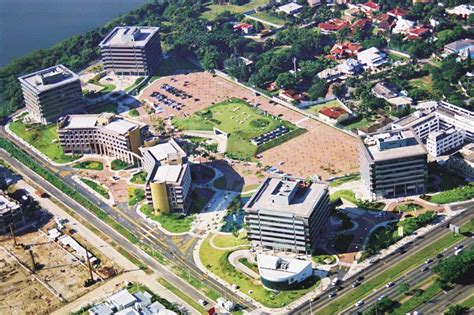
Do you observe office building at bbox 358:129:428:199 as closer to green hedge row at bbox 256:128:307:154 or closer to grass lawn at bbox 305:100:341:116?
green hedge row at bbox 256:128:307:154

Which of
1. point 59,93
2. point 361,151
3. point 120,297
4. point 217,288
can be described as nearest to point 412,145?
point 361,151

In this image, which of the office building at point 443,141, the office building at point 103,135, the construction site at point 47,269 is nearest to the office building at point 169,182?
the office building at point 103,135

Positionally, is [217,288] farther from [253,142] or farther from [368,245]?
[253,142]

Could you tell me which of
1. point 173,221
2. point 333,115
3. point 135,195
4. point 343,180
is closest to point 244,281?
point 173,221

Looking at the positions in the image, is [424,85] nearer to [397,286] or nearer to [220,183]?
[220,183]

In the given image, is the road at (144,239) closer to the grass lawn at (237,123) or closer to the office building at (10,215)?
the office building at (10,215)
